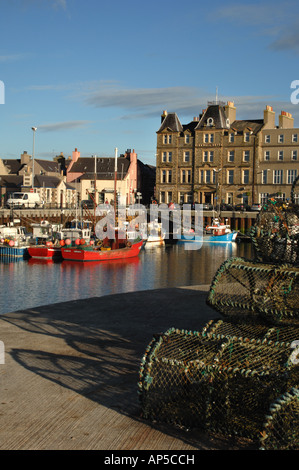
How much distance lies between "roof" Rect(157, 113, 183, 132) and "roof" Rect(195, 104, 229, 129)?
10.6 feet

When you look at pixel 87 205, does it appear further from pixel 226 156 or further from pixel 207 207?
pixel 226 156

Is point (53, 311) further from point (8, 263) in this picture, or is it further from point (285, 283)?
point (8, 263)

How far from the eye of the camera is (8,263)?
1576 inches

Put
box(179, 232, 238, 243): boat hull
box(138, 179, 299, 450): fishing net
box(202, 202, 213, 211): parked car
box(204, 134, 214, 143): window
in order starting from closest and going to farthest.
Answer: box(138, 179, 299, 450): fishing net, box(179, 232, 238, 243): boat hull, box(202, 202, 213, 211): parked car, box(204, 134, 214, 143): window

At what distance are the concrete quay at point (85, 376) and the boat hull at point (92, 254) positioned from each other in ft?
86.4

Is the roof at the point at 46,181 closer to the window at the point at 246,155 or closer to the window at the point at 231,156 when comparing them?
the window at the point at 231,156

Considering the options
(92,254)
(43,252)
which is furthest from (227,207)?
(43,252)

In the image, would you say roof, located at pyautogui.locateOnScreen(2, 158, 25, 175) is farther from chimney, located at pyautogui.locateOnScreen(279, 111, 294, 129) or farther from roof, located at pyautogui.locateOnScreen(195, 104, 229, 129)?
chimney, located at pyautogui.locateOnScreen(279, 111, 294, 129)

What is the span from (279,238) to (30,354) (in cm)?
490

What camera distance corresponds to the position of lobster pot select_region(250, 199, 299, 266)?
9.65 m

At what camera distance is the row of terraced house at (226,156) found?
229 feet

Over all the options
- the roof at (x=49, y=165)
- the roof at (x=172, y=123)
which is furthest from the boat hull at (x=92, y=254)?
the roof at (x=49, y=165)

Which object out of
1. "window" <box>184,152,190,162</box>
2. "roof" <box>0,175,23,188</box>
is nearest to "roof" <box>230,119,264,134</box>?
"window" <box>184,152,190,162</box>
